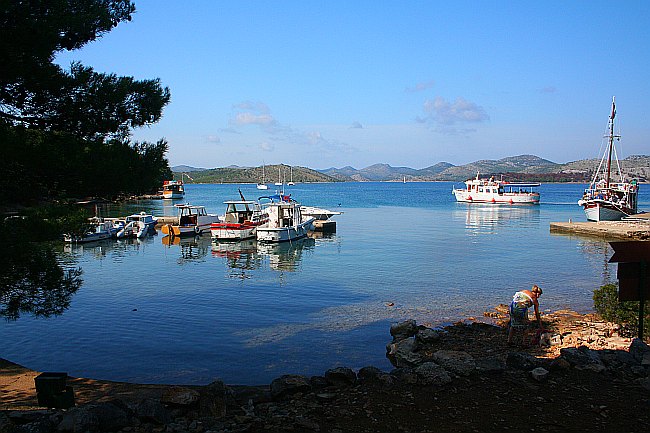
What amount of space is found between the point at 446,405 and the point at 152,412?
12.6 ft

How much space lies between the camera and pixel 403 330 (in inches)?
558

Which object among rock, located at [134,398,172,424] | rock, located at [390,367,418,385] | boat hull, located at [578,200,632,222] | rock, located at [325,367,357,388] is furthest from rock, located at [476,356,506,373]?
boat hull, located at [578,200,632,222]

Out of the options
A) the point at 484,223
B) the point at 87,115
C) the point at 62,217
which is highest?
the point at 87,115

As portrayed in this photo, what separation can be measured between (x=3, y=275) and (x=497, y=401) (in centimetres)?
742

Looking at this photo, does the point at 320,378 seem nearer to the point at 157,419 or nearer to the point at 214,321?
the point at 157,419

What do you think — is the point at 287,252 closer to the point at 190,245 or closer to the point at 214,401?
the point at 190,245

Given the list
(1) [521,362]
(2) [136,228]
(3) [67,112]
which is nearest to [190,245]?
(2) [136,228]

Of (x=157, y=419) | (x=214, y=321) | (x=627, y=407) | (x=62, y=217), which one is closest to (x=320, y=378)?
(x=157, y=419)

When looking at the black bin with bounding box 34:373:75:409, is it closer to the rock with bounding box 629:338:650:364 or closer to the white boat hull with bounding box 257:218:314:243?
the rock with bounding box 629:338:650:364

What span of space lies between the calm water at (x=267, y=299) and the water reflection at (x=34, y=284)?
3097 mm

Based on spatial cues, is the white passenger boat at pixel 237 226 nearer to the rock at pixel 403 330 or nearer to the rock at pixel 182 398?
the rock at pixel 403 330

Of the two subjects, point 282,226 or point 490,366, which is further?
point 282,226

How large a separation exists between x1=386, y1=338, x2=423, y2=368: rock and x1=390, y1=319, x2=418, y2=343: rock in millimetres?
876

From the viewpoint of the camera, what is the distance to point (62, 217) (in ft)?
28.7
